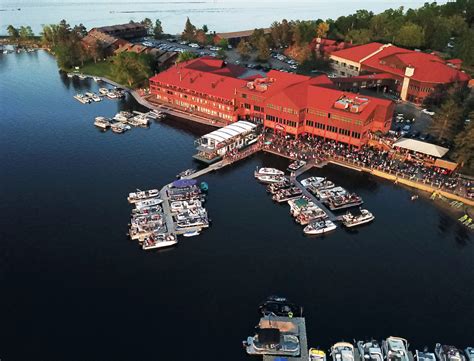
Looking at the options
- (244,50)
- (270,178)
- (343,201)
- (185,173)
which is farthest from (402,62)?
(185,173)

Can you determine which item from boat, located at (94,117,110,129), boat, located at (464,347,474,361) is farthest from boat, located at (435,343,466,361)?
boat, located at (94,117,110,129)

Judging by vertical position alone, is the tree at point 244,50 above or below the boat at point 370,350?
above

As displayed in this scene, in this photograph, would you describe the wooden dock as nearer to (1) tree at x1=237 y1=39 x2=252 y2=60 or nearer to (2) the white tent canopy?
(2) the white tent canopy

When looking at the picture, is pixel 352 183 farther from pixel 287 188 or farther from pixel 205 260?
pixel 205 260

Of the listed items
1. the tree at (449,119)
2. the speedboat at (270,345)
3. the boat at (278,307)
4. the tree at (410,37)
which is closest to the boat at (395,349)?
the speedboat at (270,345)

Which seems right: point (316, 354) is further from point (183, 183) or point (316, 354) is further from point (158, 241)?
point (183, 183)

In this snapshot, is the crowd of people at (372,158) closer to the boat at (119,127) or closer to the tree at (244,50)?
the boat at (119,127)

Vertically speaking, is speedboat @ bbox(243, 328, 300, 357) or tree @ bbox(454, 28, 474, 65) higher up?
tree @ bbox(454, 28, 474, 65)
